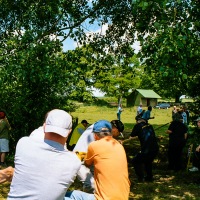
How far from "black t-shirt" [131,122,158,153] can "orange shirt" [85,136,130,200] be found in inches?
182

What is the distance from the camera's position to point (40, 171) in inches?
107

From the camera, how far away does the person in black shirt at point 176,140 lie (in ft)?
33.3

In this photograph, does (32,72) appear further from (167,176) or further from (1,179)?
(1,179)

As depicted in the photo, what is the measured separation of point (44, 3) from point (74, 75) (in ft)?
8.01

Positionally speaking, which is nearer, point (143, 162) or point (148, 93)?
point (143, 162)

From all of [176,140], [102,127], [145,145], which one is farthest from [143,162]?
[102,127]

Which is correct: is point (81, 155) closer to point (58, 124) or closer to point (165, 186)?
point (58, 124)

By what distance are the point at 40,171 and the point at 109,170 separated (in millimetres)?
1211

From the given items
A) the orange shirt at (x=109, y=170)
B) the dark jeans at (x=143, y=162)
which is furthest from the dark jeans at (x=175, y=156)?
the orange shirt at (x=109, y=170)

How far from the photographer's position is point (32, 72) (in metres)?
8.81

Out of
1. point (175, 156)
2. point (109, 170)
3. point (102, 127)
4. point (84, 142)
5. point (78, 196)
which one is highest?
point (102, 127)

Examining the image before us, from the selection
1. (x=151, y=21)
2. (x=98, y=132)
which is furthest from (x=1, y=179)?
(x=151, y=21)

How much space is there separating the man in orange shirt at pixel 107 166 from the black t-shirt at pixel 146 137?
14.9 feet

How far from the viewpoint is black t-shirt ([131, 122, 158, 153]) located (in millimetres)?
8570
